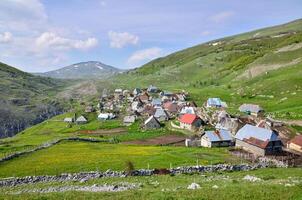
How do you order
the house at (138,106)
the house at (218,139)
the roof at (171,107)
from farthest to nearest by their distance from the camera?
the house at (138,106), the roof at (171,107), the house at (218,139)

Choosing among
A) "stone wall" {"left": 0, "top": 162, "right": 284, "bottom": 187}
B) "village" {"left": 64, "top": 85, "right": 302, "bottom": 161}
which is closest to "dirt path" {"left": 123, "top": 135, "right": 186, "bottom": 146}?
"village" {"left": 64, "top": 85, "right": 302, "bottom": 161}

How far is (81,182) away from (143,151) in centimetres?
3343

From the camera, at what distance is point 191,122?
377 feet

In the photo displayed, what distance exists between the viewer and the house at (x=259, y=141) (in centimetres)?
7781

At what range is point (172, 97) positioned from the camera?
187875 mm

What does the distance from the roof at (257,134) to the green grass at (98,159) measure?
5968 mm

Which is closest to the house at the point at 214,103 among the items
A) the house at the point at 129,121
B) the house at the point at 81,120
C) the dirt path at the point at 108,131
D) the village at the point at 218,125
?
the village at the point at 218,125

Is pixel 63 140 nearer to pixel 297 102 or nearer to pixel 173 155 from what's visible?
pixel 173 155

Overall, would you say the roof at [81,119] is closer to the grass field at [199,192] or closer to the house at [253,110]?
the house at [253,110]

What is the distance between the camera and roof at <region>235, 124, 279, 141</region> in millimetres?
78938

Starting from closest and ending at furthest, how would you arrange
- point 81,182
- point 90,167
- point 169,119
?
point 81,182 < point 90,167 < point 169,119

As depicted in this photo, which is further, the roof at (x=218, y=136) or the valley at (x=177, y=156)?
the roof at (x=218, y=136)

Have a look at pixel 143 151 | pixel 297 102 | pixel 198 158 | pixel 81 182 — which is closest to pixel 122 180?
pixel 81 182

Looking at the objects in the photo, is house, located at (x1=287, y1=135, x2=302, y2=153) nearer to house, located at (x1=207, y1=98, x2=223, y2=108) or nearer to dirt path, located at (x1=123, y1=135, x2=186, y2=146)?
dirt path, located at (x1=123, y1=135, x2=186, y2=146)
